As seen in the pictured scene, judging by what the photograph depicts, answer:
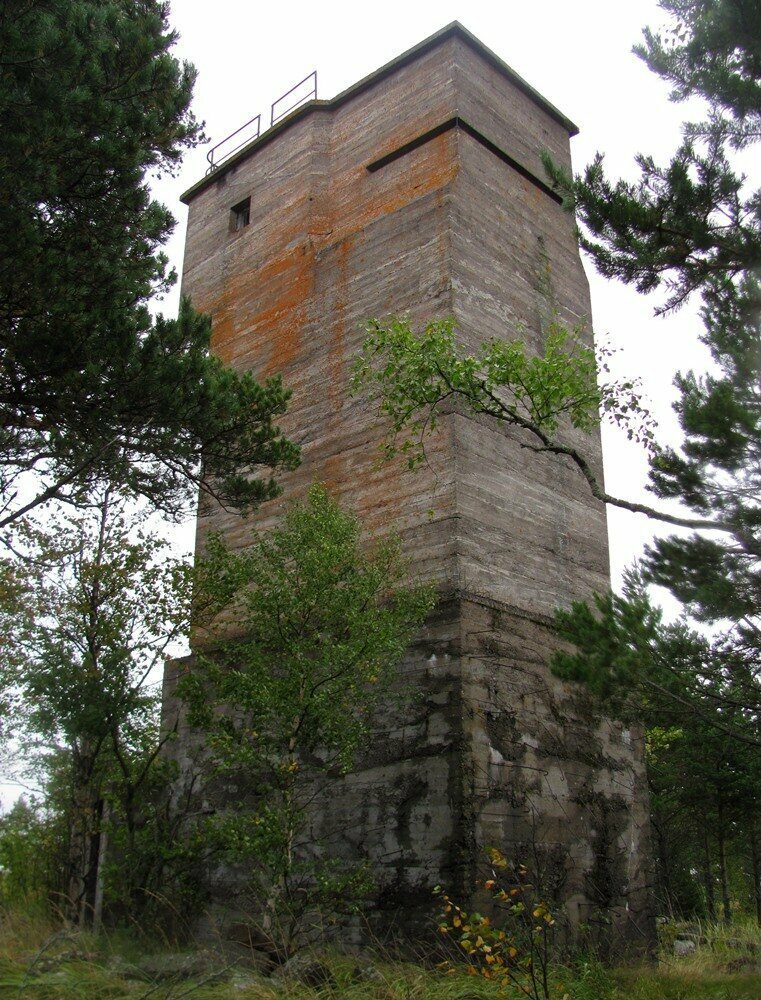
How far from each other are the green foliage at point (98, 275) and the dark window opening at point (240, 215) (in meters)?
8.35

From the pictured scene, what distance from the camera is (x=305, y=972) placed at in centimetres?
841

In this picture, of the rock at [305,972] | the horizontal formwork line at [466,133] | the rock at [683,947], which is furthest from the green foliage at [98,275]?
the rock at [683,947]

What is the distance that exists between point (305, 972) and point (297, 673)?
9.20 ft

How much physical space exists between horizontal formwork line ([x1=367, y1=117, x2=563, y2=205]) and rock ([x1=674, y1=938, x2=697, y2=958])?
11.5m

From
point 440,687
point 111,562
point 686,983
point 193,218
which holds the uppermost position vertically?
point 193,218

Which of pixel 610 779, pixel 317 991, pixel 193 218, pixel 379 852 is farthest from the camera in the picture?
pixel 193 218

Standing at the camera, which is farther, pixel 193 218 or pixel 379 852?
pixel 193 218

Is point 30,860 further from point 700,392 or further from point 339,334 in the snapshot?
point 700,392

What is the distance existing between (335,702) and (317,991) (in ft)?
9.20

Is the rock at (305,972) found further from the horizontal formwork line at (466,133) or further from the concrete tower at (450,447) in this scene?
the horizontal formwork line at (466,133)

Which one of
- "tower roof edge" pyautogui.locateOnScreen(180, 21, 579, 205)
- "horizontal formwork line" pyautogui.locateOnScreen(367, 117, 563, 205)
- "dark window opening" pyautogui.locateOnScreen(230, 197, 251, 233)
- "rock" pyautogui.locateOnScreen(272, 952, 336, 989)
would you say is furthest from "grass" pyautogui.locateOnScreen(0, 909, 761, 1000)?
"tower roof edge" pyautogui.locateOnScreen(180, 21, 579, 205)

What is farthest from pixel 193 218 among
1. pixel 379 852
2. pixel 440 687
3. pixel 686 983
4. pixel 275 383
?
pixel 686 983

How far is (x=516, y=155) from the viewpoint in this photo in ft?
53.9

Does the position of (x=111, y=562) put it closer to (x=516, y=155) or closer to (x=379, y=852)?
(x=379, y=852)
